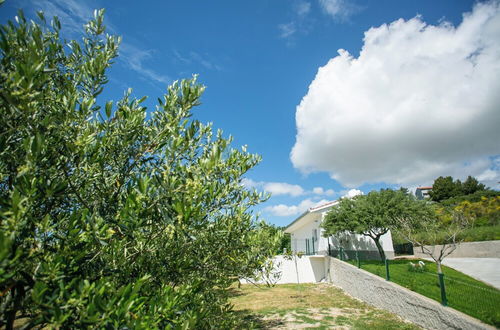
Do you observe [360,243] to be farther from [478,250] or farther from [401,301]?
[401,301]

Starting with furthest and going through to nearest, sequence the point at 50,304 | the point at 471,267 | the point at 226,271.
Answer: the point at 471,267, the point at 226,271, the point at 50,304

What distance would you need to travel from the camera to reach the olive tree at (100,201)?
2.13 metres

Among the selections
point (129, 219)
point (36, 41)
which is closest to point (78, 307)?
point (129, 219)

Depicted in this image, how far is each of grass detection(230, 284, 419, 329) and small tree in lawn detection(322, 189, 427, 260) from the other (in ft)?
19.5

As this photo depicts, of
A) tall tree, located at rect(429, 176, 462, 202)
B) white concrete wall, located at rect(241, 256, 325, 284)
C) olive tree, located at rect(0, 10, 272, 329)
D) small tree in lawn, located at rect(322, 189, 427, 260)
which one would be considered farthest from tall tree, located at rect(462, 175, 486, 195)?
olive tree, located at rect(0, 10, 272, 329)

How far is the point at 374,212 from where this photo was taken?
936 inches

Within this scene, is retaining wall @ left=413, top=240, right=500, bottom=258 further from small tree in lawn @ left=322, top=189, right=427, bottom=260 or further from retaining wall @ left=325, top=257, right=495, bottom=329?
retaining wall @ left=325, top=257, right=495, bottom=329

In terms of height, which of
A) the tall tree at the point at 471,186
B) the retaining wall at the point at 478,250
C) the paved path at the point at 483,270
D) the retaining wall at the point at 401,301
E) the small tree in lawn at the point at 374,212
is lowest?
the retaining wall at the point at 401,301

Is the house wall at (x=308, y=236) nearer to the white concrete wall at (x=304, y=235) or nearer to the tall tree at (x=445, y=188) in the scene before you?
the white concrete wall at (x=304, y=235)

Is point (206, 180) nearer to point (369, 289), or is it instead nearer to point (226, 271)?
point (226, 271)

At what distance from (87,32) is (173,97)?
1.85 metres

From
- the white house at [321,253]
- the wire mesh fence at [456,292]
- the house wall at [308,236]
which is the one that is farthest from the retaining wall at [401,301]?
the house wall at [308,236]

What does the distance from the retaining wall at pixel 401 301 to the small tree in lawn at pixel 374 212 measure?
437 centimetres

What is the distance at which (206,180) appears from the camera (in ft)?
11.3
